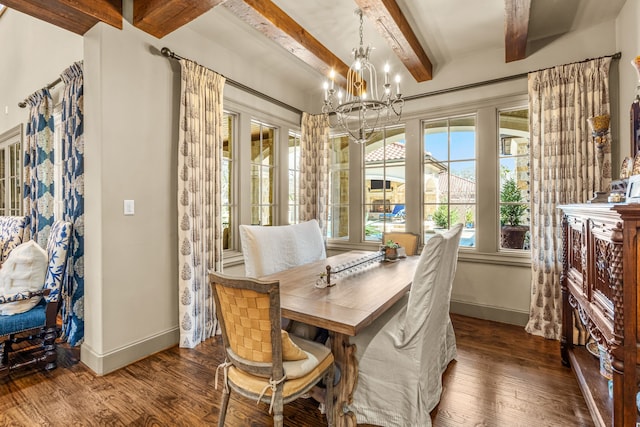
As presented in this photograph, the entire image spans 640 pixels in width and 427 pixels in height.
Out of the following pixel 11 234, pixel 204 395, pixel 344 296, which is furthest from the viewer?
pixel 11 234

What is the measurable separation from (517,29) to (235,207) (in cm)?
314

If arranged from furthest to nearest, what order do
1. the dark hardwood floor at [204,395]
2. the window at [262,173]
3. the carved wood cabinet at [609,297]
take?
1. the window at [262,173]
2. the dark hardwood floor at [204,395]
3. the carved wood cabinet at [609,297]

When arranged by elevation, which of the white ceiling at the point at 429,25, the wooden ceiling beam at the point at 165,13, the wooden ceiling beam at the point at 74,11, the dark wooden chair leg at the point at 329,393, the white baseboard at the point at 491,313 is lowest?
the white baseboard at the point at 491,313

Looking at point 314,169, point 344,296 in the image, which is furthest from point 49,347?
point 314,169

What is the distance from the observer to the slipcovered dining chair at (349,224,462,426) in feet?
4.99

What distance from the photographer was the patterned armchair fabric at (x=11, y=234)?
319 centimetres

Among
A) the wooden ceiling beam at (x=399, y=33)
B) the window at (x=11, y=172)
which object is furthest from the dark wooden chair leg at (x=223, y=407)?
the window at (x=11, y=172)

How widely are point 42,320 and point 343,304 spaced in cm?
237

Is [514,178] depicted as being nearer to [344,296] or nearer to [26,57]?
[344,296]

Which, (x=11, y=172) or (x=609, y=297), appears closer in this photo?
(x=609, y=297)

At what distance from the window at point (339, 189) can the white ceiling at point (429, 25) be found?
1.25 metres

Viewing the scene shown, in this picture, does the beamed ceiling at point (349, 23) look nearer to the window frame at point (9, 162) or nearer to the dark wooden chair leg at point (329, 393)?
the dark wooden chair leg at point (329, 393)

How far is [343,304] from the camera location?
1.57 m

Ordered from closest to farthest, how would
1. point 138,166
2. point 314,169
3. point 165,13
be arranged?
point 165,13 → point 138,166 → point 314,169
